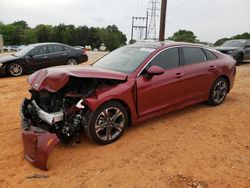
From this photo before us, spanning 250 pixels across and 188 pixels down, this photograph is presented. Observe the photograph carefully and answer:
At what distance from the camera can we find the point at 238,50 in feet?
53.8

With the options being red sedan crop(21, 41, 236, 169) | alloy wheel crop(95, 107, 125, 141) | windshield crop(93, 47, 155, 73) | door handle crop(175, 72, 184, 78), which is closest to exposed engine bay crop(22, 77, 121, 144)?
red sedan crop(21, 41, 236, 169)

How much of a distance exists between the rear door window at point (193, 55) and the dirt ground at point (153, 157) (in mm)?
1194

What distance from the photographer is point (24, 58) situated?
12367mm

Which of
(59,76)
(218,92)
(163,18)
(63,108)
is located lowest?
(218,92)

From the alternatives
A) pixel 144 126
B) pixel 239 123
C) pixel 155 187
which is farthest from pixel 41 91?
pixel 239 123

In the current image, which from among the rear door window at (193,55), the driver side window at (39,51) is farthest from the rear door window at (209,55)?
the driver side window at (39,51)

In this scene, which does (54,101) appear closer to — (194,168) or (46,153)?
(46,153)

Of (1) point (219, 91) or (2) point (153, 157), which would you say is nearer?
(2) point (153, 157)

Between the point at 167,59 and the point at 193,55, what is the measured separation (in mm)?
887

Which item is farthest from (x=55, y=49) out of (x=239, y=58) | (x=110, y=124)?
(x=239, y=58)

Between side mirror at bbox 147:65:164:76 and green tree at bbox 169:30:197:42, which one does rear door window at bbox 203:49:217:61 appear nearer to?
side mirror at bbox 147:65:164:76

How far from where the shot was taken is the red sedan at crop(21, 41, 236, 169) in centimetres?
454

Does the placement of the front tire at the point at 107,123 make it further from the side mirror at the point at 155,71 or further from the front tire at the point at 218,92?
the front tire at the point at 218,92

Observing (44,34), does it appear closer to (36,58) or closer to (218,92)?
(36,58)
